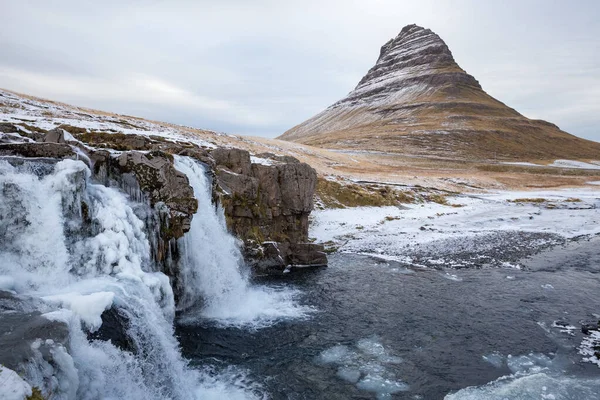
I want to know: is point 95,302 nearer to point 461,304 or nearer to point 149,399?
point 149,399

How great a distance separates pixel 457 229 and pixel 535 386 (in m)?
28.7

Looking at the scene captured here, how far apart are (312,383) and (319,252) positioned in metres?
15.4

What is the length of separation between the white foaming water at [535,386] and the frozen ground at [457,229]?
533 inches

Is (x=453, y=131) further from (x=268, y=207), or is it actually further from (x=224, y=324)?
(x=224, y=324)

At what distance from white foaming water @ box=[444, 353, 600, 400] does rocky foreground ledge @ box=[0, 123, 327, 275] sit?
14395mm

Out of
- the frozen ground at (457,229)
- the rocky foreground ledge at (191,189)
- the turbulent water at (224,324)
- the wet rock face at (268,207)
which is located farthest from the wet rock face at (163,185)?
the frozen ground at (457,229)

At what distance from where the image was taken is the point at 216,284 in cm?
2042

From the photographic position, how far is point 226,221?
85.0ft

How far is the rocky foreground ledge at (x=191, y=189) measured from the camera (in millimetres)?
17438

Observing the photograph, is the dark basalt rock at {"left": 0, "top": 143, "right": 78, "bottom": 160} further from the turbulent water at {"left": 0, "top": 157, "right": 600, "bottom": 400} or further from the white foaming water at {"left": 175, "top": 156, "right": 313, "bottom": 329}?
the white foaming water at {"left": 175, "top": 156, "right": 313, "bottom": 329}

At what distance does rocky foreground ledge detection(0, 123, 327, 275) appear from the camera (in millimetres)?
17438

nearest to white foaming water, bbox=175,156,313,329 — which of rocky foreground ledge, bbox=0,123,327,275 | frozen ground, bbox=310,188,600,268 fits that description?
rocky foreground ledge, bbox=0,123,327,275

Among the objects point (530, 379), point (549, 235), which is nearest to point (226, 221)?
point (530, 379)

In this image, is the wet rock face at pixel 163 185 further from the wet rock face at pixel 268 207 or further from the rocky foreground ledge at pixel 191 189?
the wet rock face at pixel 268 207
